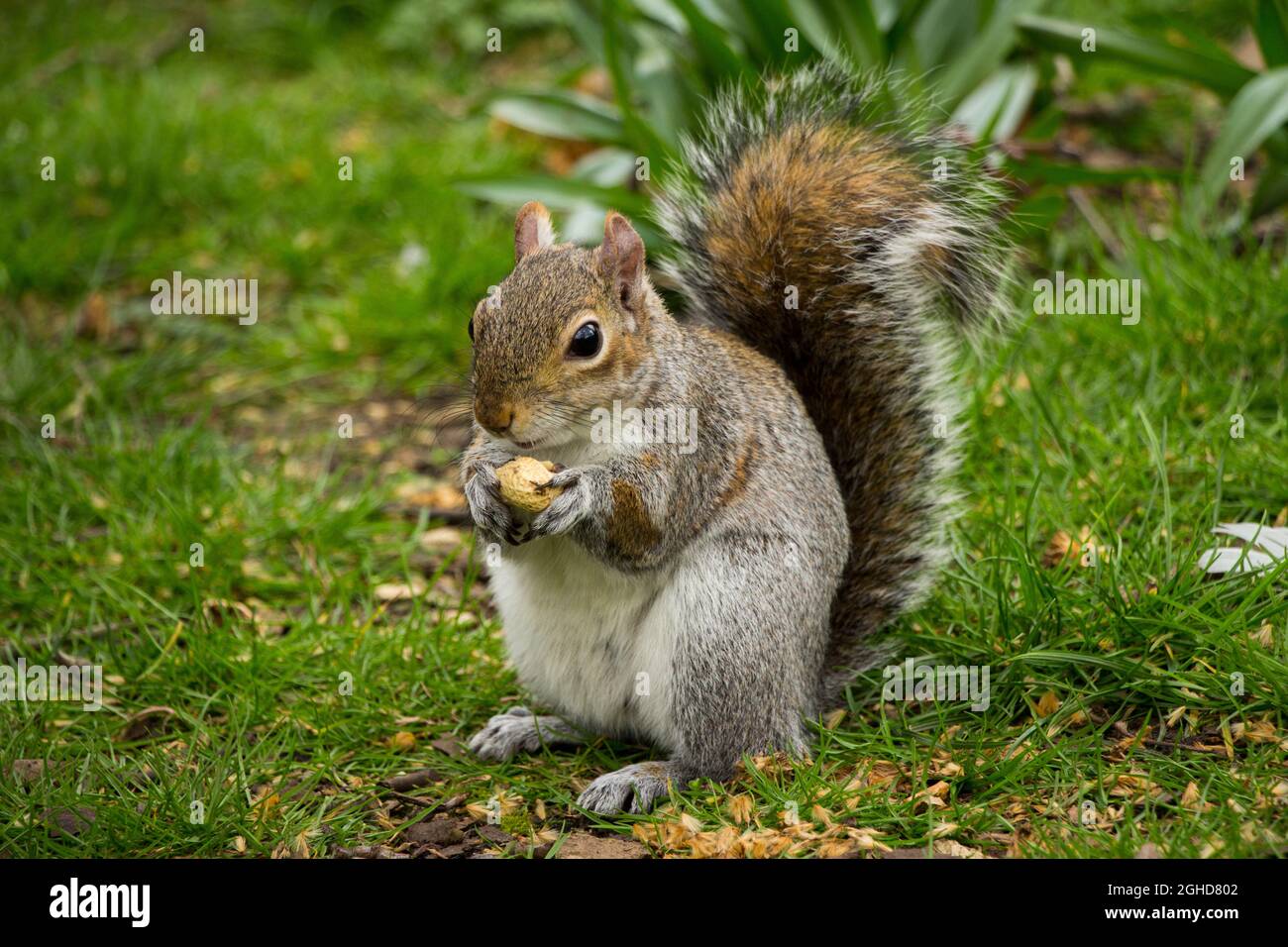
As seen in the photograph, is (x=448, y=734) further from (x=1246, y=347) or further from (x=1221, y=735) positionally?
(x=1246, y=347)

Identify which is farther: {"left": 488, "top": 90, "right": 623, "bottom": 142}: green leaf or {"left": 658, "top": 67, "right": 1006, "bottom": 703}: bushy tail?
{"left": 488, "top": 90, "right": 623, "bottom": 142}: green leaf

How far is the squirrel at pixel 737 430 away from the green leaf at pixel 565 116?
4.76ft

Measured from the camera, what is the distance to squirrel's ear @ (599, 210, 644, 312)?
7.61 feet

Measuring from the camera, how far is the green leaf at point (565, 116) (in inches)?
168

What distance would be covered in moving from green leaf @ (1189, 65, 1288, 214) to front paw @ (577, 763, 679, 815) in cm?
225

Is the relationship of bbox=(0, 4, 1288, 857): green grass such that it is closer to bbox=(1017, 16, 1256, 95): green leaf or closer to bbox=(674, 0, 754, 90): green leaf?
bbox=(1017, 16, 1256, 95): green leaf

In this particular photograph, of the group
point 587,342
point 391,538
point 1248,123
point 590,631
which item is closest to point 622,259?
point 587,342

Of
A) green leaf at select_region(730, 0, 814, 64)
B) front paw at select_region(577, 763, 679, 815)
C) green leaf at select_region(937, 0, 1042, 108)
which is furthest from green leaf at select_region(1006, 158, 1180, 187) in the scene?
front paw at select_region(577, 763, 679, 815)

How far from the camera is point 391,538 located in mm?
3402

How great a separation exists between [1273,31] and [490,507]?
2.70m

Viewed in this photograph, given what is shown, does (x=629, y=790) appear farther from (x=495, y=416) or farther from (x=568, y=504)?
(x=495, y=416)

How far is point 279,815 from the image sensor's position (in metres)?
2.40

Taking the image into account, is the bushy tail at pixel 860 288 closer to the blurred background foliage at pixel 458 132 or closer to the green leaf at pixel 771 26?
the blurred background foliage at pixel 458 132

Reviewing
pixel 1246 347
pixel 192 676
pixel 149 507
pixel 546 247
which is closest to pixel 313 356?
pixel 149 507
